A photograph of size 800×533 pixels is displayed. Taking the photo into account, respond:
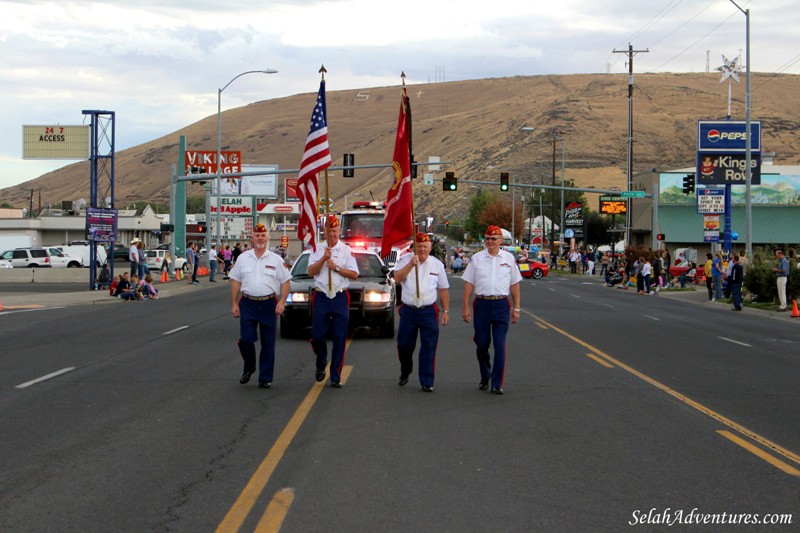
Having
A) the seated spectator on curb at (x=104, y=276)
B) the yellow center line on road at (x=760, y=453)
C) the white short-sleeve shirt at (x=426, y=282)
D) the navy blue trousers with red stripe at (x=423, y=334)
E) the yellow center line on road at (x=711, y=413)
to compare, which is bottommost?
the yellow center line on road at (x=711, y=413)

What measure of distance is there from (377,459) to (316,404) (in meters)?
2.83

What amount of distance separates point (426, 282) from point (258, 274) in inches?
82.0

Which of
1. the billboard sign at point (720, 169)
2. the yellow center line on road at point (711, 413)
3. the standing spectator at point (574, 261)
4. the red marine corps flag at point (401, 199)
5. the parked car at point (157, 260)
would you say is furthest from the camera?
the standing spectator at point (574, 261)

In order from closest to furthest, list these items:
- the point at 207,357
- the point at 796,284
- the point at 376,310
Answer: the point at 207,357 < the point at 376,310 < the point at 796,284

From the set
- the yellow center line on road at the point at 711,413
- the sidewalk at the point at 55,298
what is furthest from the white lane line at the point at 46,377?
the sidewalk at the point at 55,298

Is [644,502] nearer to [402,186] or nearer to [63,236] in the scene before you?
[402,186]

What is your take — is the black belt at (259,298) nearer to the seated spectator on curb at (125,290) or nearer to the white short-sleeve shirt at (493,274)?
the white short-sleeve shirt at (493,274)

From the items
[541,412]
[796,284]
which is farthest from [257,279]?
[796,284]

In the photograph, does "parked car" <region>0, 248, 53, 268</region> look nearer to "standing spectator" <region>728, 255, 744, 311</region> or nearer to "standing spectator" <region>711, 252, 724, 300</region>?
"standing spectator" <region>711, 252, 724, 300</region>

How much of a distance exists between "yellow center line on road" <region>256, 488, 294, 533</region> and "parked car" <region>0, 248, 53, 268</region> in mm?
55223

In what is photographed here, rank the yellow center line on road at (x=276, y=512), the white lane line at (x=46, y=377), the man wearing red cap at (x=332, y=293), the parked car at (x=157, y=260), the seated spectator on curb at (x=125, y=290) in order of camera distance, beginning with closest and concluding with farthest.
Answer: the yellow center line on road at (x=276, y=512) → the man wearing red cap at (x=332, y=293) → the white lane line at (x=46, y=377) → the seated spectator on curb at (x=125, y=290) → the parked car at (x=157, y=260)

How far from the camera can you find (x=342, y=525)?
250 inches

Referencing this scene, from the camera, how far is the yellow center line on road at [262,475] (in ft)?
21.2

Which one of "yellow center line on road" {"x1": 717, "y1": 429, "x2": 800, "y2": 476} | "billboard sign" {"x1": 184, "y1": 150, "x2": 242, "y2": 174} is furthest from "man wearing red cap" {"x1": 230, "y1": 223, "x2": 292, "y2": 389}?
"billboard sign" {"x1": 184, "y1": 150, "x2": 242, "y2": 174}
